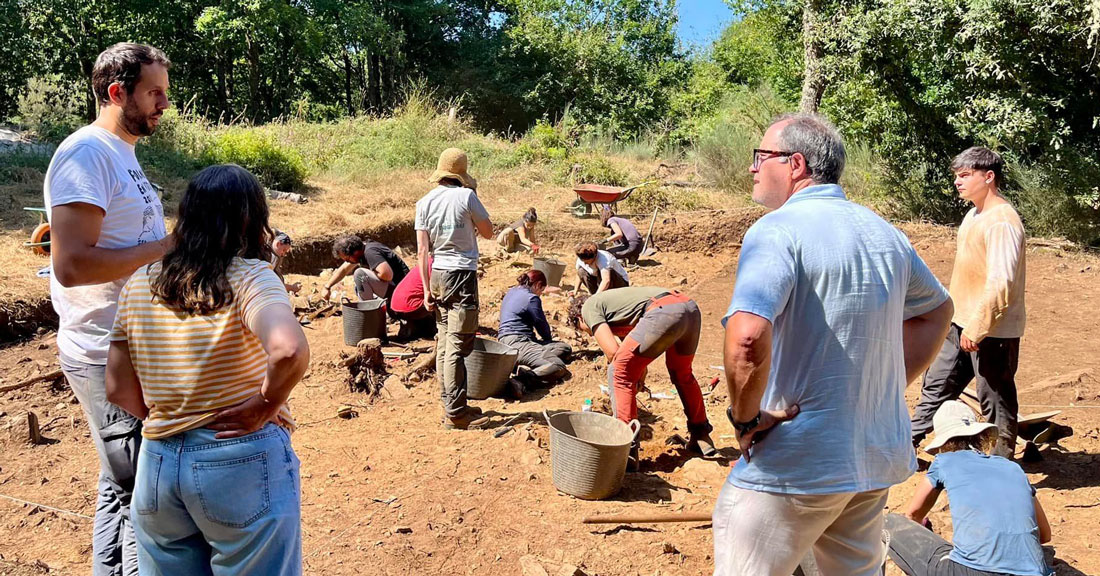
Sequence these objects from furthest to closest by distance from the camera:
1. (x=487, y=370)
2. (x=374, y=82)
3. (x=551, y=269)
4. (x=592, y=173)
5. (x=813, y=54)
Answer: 1. (x=374, y=82)
2. (x=592, y=173)
3. (x=813, y=54)
4. (x=551, y=269)
5. (x=487, y=370)

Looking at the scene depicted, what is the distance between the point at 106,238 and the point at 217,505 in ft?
3.62

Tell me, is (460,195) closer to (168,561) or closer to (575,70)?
(168,561)

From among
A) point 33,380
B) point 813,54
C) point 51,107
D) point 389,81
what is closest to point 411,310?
point 33,380

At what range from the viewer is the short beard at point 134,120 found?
2.69 m

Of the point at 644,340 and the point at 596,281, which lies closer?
the point at 644,340

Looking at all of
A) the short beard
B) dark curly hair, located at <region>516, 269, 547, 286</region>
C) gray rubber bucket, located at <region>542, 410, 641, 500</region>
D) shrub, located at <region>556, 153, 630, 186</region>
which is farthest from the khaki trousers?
shrub, located at <region>556, 153, 630, 186</region>

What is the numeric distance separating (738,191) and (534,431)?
1175 cm

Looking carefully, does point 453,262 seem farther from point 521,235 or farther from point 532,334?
point 521,235

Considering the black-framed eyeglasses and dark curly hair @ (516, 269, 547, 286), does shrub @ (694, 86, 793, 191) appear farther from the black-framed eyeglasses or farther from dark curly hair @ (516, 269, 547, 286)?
the black-framed eyeglasses

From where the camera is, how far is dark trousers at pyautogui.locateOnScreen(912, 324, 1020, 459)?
4359 millimetres

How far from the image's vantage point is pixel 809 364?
222 cm

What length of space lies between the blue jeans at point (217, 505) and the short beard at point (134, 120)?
3.96 feet

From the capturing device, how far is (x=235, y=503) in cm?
200

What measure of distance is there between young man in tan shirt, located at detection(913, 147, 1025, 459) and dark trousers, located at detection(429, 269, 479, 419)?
2.99m
